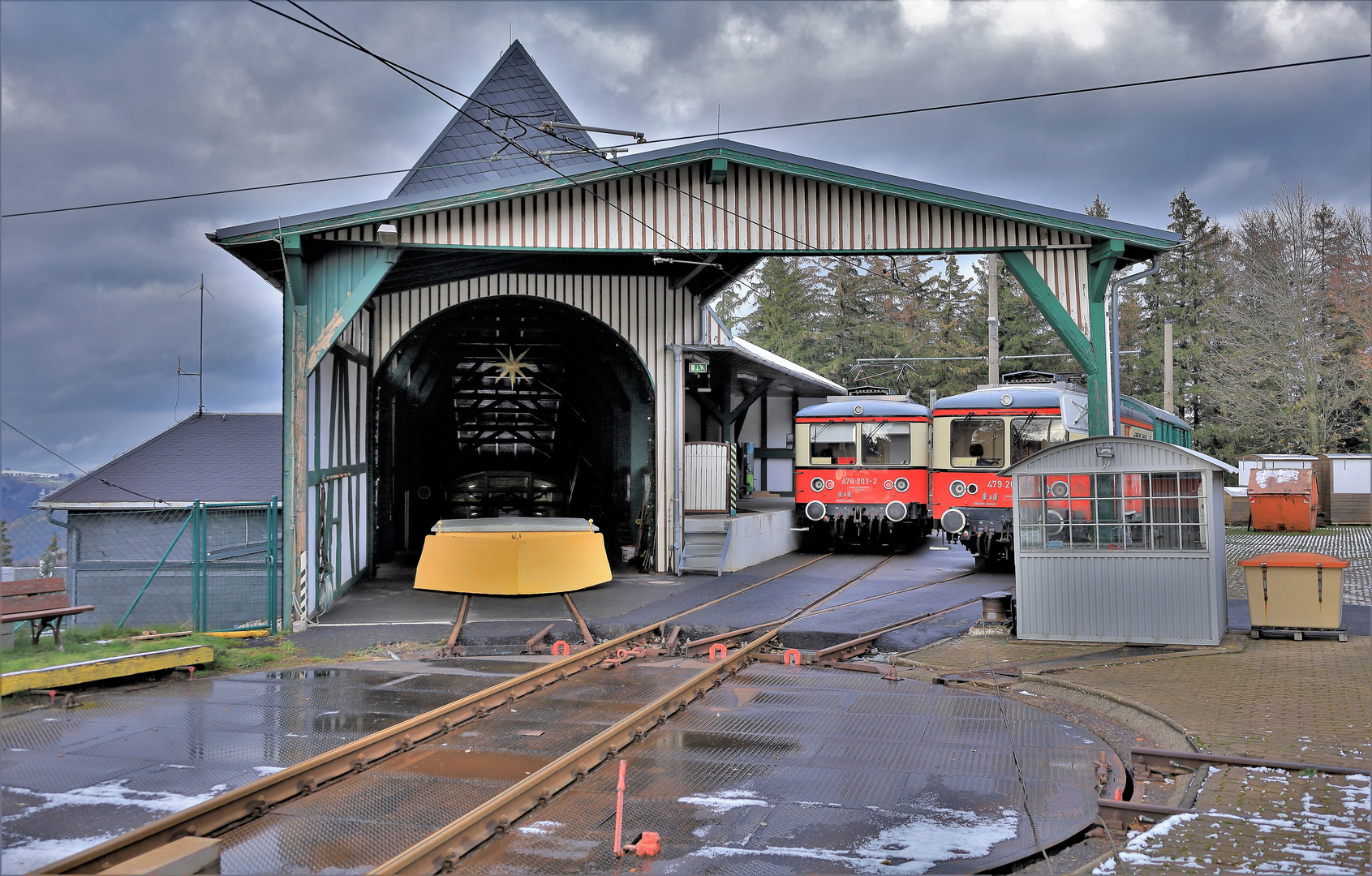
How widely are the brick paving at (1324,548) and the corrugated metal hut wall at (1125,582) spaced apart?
136 inches

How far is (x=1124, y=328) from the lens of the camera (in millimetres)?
49750

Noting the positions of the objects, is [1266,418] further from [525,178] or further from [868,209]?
[525,178]

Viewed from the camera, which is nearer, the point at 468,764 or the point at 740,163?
the point at 468,764

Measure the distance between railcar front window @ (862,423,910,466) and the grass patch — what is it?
13.4 metres

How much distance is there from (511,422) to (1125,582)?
1893 cm

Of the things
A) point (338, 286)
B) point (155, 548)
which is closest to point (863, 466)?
point (338, 286)

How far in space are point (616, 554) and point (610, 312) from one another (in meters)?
5.71

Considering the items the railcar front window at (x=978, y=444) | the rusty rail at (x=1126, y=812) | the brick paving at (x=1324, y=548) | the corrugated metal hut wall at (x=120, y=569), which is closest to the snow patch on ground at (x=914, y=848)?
the rusty rail at (x=1126, y=812)

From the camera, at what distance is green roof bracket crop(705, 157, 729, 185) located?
13367 mm

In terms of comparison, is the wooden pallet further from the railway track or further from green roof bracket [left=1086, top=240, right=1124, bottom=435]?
the railway track

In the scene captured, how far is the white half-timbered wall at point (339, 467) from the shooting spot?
13.3m

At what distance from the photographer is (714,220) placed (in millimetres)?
13820

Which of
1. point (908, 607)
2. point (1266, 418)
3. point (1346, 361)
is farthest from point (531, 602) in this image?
point (1346, 361)

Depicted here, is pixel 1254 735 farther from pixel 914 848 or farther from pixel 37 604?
pixel 37 604
